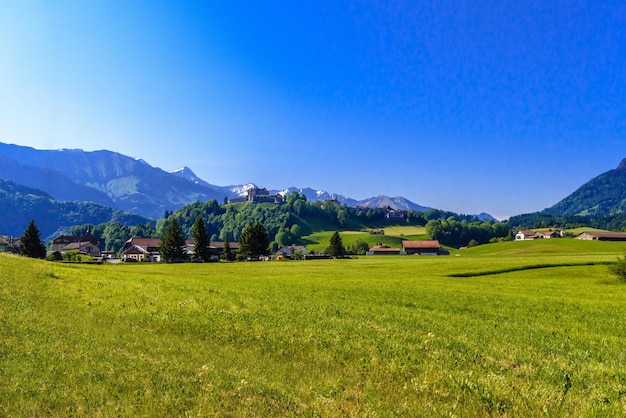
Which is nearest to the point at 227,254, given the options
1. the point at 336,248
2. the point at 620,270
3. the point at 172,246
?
the point at 172,246

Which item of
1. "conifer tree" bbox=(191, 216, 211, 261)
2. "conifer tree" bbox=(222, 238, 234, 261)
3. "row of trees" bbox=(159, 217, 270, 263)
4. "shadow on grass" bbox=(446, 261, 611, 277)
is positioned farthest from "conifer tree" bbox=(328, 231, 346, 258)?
"shadow on grass" bbox=(446, 261, 611, 277)

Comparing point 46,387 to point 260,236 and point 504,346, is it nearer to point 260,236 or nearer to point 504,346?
point 504,346

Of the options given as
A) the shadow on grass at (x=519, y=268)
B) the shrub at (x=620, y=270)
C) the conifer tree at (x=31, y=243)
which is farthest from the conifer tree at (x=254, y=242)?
the shrub at (x=620, y=270)

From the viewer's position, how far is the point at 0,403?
9.95m

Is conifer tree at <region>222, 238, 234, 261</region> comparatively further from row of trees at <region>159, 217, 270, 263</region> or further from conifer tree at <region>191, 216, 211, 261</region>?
conifer tree at <region>191, 216, 211, 261</region>

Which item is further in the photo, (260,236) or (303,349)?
(260,236)

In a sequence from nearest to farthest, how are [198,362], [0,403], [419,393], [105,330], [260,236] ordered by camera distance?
1. [0,403]
2. [419,393]
3. [198,362]
4. [105,330]
5. [260,236]

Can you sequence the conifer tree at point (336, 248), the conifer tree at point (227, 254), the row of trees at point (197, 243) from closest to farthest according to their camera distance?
the row of trees at point (197, 243)
the conifer tree at point (227, 254)
the conifer tree at point (336, 248)

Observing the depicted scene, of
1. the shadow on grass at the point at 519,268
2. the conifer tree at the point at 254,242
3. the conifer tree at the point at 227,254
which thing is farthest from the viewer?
the conifer tree at the point at 227,254

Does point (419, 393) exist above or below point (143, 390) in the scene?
below

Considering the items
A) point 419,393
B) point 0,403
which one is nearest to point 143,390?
point 0,403

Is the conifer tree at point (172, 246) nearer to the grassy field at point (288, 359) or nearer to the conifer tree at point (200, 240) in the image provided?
the conifer tree at point (200, 240)

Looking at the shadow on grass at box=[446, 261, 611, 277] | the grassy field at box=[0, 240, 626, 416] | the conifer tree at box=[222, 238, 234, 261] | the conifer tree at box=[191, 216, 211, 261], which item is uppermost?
the conifer tree at box=[191, 216, 211, 261]

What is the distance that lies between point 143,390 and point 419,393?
27.2 feet
